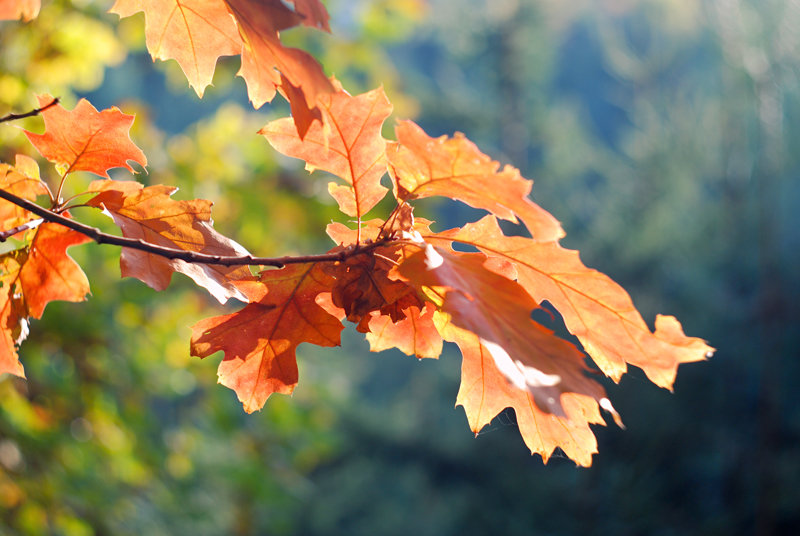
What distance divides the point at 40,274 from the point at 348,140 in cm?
25

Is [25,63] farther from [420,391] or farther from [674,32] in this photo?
[674,32]

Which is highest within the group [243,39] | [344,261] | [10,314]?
[243,39]

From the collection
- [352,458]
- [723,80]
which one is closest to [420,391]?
[352,458]

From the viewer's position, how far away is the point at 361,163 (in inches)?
17.3

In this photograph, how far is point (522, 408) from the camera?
0.43 m

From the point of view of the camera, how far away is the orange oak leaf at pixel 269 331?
44 cm

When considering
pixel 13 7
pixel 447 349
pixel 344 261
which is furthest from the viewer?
pixel 447 349

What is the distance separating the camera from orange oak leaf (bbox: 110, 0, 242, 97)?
18.2 inches

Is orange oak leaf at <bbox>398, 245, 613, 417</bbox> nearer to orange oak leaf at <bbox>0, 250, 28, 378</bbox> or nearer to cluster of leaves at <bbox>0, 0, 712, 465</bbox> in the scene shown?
cluster of leaves at <bbox>0, 0, 712, 465</bbox>

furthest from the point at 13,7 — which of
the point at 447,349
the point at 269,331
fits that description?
the point at 447,349

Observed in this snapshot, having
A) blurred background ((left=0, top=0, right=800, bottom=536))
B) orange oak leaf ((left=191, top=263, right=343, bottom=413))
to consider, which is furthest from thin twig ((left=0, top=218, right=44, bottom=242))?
blurred background ((left=0, top=0, right=800, bottom=536))

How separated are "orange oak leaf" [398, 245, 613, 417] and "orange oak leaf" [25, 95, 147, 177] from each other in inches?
9.7

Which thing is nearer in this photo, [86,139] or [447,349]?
[86,139]

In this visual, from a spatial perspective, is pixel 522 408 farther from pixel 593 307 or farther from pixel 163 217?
pixel 163 217
